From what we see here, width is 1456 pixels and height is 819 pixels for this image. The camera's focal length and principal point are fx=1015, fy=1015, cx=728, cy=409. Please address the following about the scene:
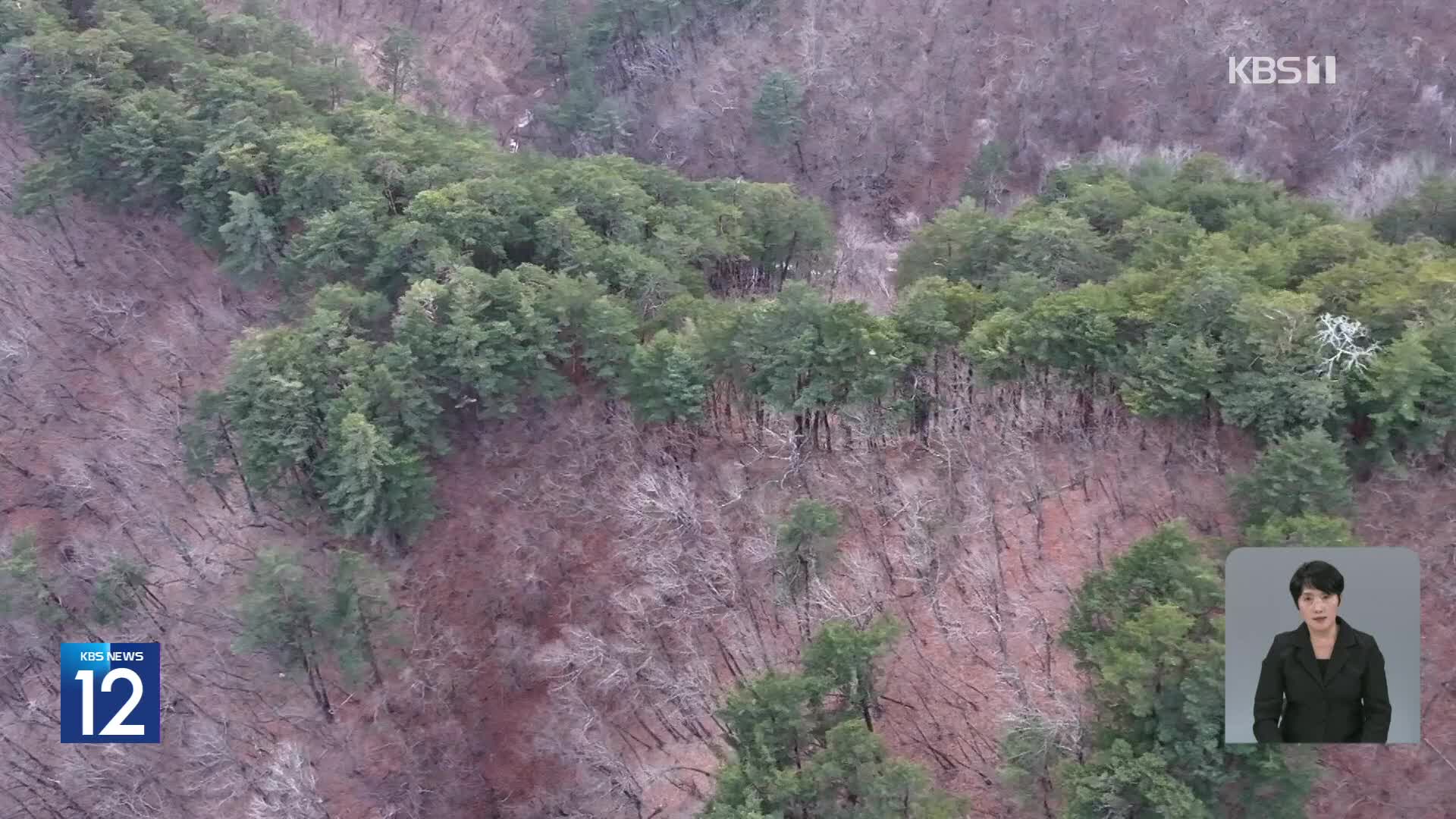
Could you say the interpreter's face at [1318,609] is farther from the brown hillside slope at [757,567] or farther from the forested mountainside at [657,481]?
the brown hillside slope at [757,567]

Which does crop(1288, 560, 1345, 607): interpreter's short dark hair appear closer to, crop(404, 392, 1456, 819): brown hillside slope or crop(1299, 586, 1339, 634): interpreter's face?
crop(1299, 586, 1339, 634): interpreter's face

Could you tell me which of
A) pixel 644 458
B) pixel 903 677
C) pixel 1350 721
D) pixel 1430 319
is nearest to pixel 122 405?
pixel 644 458

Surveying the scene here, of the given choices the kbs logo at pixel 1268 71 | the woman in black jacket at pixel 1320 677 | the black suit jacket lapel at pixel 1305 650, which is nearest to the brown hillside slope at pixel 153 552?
the woman in black jacket at pixel 1320 677

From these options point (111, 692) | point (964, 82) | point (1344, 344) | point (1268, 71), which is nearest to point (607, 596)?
point (111, 692)

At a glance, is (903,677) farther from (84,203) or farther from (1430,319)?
(84,203)

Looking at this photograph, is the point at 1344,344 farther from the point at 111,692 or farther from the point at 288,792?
the point at 111,692

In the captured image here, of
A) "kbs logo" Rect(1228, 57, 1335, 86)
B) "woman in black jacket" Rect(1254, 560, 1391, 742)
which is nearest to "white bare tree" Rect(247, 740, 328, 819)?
"woman in black jacket" Rect(1254, 560, 1391, 742)

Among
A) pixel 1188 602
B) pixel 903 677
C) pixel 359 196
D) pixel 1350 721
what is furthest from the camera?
pixel 359 196
